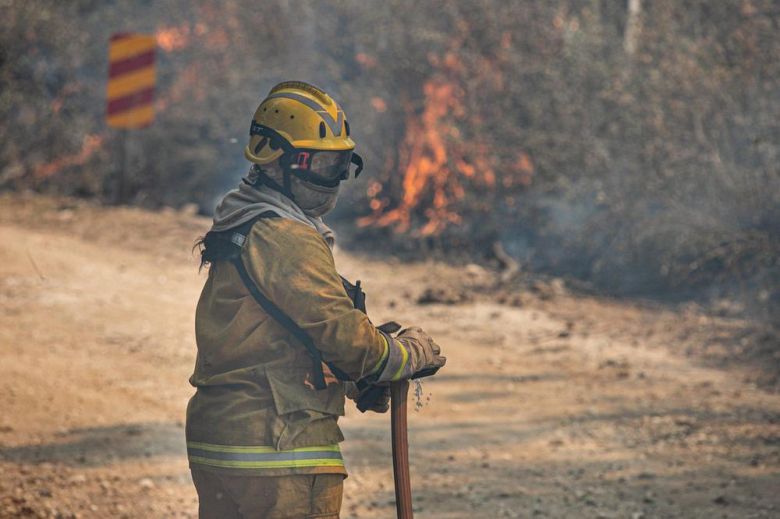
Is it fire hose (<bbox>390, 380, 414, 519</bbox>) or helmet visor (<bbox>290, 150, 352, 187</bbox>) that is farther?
fire hose (<bbox>390, 380, 414, 519</bbox>)

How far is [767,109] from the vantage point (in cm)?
909

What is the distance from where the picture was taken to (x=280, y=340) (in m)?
3.00

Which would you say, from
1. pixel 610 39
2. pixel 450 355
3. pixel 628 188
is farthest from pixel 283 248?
pixel 610 39

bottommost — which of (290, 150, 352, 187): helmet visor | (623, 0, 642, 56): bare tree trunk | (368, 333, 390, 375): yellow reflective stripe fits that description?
(368, 333, 390, 375): yellow reflective stripe

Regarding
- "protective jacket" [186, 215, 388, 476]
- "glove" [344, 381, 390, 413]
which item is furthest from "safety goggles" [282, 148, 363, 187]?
"glove" [344, 381, 390, 413]

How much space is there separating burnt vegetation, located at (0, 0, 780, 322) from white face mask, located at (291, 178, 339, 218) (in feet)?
20.9

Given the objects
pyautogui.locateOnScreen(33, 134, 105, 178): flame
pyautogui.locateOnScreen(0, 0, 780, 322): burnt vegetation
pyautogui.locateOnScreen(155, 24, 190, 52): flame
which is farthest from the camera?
pyautogui.locateOnScreen(155, 24, 190, 52): flame

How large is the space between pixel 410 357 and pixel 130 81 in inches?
395

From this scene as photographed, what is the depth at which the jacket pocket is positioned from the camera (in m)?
2.98

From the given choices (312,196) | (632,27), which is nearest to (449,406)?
(312,196)

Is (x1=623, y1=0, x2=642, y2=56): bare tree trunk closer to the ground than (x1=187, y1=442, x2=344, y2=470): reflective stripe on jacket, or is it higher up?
higher up

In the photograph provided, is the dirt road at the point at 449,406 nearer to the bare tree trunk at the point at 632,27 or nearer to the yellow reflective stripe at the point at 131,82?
the yellow reflective stripe at the point at 131,82

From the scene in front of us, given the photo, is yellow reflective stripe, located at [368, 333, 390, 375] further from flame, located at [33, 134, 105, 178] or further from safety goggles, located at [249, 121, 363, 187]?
flame, located at [33, 134, 105, 178]

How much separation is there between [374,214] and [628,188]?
137 inches
